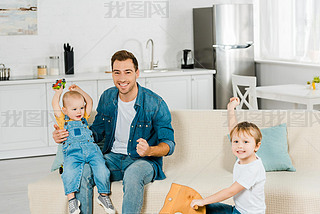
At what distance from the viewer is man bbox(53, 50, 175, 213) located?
111 inches

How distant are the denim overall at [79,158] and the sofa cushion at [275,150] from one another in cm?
94

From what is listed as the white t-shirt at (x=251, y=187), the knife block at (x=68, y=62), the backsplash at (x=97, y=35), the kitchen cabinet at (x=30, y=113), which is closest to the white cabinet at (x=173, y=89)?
the kitchen cabinet at (x=30, y=113)

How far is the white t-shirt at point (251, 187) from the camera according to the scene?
2318 millimetres

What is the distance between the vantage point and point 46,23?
5801 millimetres

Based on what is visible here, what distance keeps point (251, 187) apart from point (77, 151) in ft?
3.40

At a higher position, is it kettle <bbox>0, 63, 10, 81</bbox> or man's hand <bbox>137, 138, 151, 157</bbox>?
kettle <bbox>0, 63, 10, 81</bbox>

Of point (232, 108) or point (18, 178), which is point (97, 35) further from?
point (232, 108)

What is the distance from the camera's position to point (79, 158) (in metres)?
2.89

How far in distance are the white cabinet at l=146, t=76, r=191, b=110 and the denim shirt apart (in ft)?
8.79

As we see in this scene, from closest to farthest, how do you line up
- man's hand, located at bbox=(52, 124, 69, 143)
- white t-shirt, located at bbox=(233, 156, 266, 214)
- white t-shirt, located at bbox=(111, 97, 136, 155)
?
white t-shirt, located at bbox=(233, 156, 266, 214)
man's hand, located at bbox=(52, 124, 69, 143)
white t-shirt, located at bbox=(111, 97, 136, 155)

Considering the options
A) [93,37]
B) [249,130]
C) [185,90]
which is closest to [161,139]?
[249,130]

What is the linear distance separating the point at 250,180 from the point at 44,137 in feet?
11.2

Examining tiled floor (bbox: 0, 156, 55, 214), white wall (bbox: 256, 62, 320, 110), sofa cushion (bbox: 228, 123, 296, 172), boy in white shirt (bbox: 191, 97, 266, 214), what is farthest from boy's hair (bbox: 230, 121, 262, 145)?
white wall (bbox: 256, 62, 320, 110)

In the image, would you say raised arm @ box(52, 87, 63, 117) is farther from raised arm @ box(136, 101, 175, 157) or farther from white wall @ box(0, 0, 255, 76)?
white wall @ box(0, 0, 255, 76)
